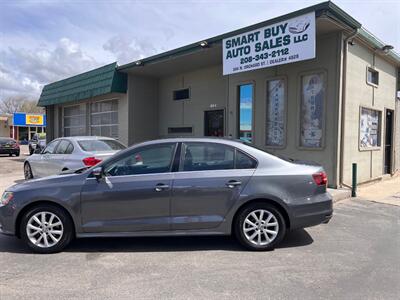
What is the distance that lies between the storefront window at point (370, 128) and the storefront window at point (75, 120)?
14504 millimetres

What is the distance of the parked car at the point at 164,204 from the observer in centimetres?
471

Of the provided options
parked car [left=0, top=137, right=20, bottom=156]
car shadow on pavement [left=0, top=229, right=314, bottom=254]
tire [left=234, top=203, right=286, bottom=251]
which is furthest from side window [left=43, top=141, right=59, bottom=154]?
parked car [left=0, top=137, right=20, bottom=156]

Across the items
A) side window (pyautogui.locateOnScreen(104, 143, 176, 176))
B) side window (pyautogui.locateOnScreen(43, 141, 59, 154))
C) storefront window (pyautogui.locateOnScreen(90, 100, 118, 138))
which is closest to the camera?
side window (pyautogui.locateOnScreen(104, 143, 176, 176))

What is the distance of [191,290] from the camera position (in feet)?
11.8

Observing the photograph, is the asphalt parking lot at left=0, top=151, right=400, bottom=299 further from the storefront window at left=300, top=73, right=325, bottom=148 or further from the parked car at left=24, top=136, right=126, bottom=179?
the storefront window at left=300, top=73, right=325, bottom=148

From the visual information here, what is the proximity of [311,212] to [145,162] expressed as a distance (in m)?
2.40

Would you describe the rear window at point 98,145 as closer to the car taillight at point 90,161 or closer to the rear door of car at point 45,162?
the car taillight at point 90,161

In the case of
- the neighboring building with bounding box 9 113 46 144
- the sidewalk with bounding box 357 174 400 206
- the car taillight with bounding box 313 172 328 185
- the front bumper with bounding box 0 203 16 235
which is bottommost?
the sidewalk with bounding box 357 174 400 206

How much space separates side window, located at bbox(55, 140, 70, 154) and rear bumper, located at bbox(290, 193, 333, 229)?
640cm

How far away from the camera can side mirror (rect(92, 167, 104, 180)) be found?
4727 millimetres

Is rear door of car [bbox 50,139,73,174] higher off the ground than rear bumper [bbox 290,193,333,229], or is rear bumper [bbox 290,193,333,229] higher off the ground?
rear door of car [bbox 50,139,73,174]

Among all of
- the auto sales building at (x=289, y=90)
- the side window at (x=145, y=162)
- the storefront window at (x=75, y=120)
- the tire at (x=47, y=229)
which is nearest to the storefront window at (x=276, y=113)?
the auto sales building at (x=289, y=90)

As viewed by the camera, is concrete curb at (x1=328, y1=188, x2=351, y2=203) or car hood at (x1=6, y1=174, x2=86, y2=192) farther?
concrete curb at (x1=328, y1=188, x2=351, y2=203)

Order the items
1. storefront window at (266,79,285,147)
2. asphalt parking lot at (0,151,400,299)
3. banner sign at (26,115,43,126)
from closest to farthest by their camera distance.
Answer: asphalt parking lot at (0,151,400,299), storefront window at (266,79,285,147), banner sign at (26,115,43,126)
